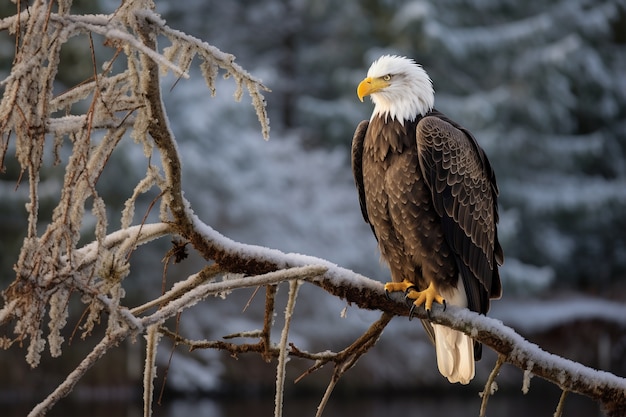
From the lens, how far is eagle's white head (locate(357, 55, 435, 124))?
4086 millimetres

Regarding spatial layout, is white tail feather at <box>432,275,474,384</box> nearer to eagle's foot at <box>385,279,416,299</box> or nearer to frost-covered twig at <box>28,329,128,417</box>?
eagle's foot at <box>385,279,416,299</box>

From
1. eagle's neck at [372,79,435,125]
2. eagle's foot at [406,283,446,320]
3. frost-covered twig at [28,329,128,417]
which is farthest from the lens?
eagle's neck at [372,79,435,125]

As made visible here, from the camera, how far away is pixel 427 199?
12.8ft

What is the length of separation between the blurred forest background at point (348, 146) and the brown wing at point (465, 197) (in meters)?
8.75

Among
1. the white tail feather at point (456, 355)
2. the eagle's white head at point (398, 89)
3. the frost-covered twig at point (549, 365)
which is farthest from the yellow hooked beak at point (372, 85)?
the frost-covered twig at point (549, 365)

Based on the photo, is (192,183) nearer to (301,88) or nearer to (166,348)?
(166,348)

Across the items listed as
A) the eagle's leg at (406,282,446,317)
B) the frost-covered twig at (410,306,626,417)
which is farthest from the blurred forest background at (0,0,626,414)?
the frost-covered twig at (410,306,626,417)

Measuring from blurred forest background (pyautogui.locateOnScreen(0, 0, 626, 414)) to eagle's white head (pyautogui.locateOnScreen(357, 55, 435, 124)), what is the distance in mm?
8607

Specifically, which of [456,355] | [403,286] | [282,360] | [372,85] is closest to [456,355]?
[456,355]

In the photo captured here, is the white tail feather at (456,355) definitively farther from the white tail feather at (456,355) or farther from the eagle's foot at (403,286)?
the eagle's foot at (403,286)

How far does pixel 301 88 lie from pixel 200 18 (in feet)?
7.90

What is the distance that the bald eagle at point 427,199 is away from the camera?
390cm

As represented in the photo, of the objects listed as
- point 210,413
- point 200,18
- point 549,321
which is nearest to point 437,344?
point 210,413

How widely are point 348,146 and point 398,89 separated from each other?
1337 centimetres
